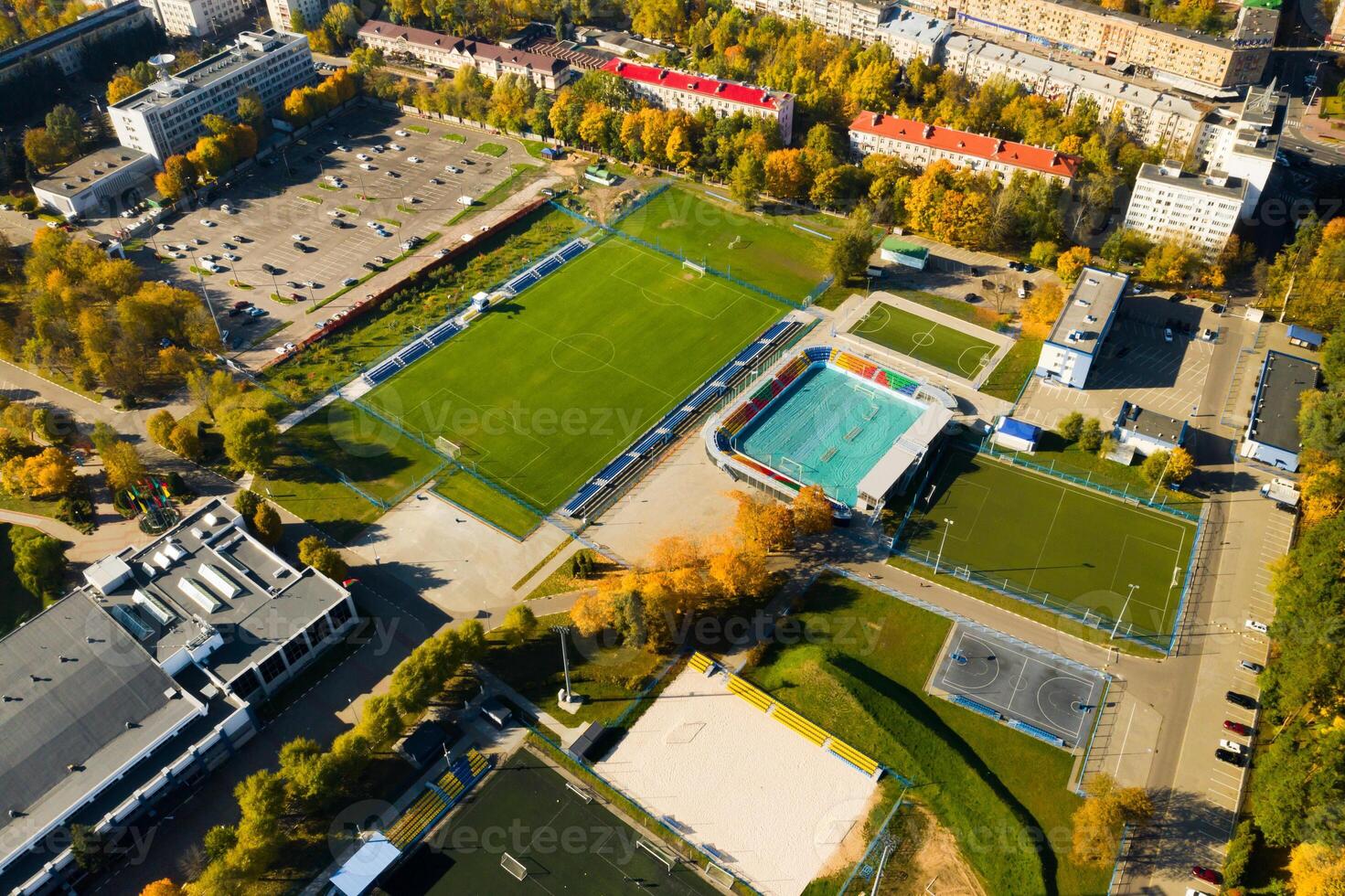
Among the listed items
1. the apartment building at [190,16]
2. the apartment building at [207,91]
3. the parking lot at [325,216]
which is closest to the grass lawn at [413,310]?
the parking lot at [325,216]

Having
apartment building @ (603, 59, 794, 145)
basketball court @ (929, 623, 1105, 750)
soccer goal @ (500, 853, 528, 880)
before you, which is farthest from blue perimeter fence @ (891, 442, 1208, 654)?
apartment building @ (603, 59, 794, 145)

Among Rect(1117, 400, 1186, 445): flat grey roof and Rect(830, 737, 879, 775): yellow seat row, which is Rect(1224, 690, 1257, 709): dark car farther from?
Rect(830, 737, 879, 775): yellow seat row

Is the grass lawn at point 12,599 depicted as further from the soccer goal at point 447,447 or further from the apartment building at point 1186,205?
the apartment building at point 1186,205

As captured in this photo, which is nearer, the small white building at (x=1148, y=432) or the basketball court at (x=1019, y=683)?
the basketball court at (x=1019, y=683)

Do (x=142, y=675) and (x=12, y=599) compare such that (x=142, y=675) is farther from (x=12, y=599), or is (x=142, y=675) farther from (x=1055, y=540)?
(x=1055, y=540)

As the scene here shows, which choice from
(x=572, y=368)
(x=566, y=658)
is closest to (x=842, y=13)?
(x=572, y=368)

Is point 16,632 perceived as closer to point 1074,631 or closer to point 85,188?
point 85,188

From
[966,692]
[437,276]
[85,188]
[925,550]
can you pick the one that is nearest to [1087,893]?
[966,692]
